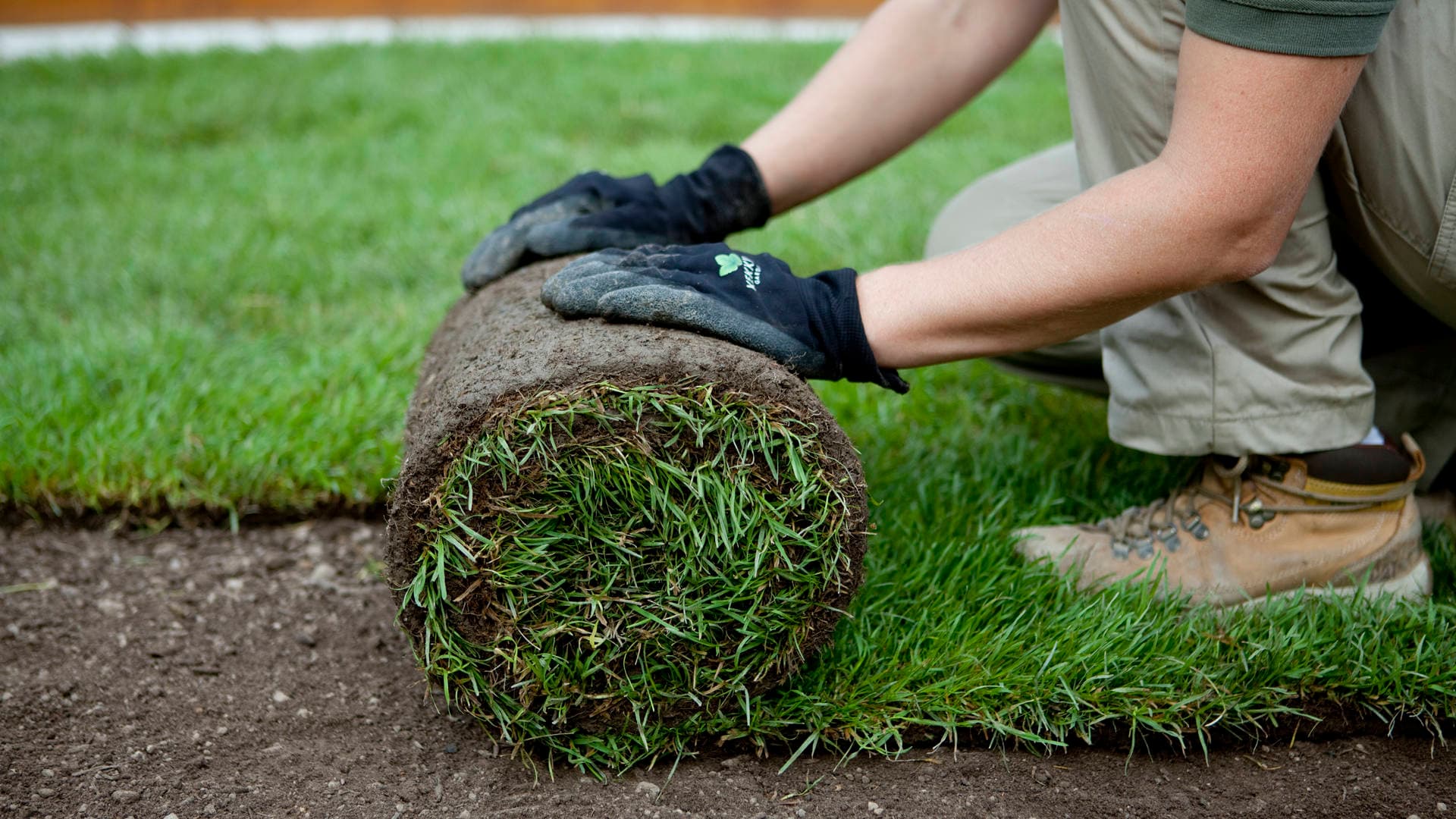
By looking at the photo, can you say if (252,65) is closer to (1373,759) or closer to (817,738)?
(817,738)

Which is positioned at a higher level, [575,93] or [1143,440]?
[575,93]

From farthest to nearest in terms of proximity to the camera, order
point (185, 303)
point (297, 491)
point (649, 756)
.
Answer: point (185, 303), point (297, 491), point (649, 756)

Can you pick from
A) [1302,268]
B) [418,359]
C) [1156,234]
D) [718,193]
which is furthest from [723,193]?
[418,359]

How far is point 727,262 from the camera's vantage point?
163cm

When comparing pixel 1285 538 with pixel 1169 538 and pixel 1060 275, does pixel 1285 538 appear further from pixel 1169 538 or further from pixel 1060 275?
pixel 1060 275

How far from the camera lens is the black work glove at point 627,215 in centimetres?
196

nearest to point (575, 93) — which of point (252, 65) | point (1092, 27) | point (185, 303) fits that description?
point (252, 65)

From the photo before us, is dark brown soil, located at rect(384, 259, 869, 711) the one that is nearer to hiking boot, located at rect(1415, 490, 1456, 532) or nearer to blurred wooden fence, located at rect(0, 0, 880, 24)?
hiking boot, located at rect(1415, 490, 1456, 532)

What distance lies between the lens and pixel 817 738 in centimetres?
166

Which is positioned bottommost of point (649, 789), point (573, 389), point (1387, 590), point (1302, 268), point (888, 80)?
point (649, 789)

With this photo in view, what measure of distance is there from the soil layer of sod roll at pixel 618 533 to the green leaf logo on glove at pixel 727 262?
124mm

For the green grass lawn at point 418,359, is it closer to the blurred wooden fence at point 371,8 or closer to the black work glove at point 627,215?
the black work glove at point 627,215

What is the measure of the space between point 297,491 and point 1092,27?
1.76 metres

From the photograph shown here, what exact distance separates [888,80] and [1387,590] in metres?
1.26
